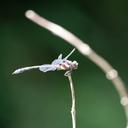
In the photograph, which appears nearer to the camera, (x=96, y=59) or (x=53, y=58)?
(x=96, y=59)

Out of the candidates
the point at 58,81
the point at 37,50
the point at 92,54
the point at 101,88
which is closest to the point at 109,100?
the point at 101,88

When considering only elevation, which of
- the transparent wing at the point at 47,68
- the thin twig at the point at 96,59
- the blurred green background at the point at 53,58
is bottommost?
the thin twig at the point at 96,59

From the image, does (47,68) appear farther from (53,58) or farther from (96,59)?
(53,58)

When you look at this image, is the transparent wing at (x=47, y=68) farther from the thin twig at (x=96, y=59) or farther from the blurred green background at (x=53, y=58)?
the blurred green background at (x=53, y=58)

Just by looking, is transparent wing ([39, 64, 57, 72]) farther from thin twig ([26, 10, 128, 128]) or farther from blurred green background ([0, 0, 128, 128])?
blurred green background ([0, 0, 128, 128])

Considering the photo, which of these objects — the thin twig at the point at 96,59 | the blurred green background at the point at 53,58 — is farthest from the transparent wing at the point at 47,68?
the blurred green background at the point at 53,58

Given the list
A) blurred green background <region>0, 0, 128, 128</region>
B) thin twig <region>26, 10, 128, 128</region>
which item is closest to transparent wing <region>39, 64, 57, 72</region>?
thin twig <region>26, 10, 128, 128</region>

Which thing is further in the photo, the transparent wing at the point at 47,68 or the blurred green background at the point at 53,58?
the blurred green background at the point at 53,58

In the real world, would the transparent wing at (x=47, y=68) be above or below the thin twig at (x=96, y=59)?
above

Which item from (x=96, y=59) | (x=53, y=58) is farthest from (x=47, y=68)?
(x=53, y=58)
